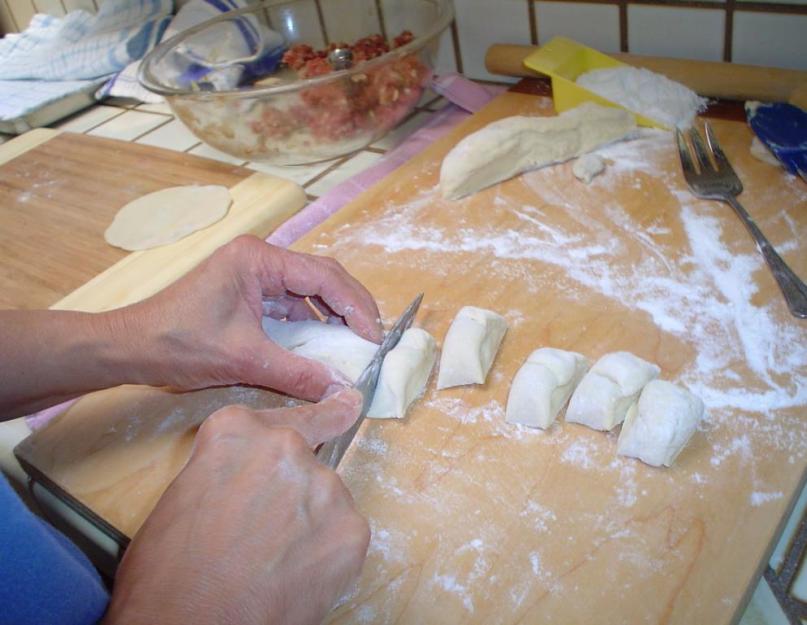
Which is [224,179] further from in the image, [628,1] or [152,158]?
[628,1]

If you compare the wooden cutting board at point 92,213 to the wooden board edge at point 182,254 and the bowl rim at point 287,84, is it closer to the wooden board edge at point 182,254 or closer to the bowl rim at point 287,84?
the wooden board edge at point 182,254

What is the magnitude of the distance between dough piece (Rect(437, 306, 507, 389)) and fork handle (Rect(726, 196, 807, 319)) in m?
0.32

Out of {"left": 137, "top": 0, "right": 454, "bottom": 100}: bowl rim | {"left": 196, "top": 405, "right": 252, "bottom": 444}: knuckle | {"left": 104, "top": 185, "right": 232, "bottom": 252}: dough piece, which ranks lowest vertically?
{"left": 104, "top": 185, "right": 232, "bottom": 252}: dough piece

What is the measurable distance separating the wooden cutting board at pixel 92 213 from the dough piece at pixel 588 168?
473mm

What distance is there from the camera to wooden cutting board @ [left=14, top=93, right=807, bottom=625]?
1.85 feet

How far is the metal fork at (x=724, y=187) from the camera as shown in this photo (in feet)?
2.46

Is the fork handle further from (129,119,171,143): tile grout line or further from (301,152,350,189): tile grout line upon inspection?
(129,119,171,143): tile grout line

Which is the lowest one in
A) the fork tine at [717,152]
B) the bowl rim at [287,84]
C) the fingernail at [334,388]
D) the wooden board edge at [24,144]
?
the fingernail at [334,388]

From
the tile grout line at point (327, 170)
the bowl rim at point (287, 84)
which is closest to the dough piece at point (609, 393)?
the bowl rim at point (287, 84)

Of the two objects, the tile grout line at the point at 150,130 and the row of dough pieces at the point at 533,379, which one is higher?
the tile grout line at the point at 150,130

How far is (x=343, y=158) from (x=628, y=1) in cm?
58

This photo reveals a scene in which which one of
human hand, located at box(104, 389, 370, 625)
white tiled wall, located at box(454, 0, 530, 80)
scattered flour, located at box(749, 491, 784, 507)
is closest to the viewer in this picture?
human hand, located at box(104, 389, 370, 625)

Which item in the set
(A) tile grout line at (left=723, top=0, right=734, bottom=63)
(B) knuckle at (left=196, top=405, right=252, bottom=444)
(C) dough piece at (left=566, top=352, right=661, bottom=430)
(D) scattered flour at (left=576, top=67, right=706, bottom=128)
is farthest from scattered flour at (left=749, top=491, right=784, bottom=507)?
(A) tile grout line at (left=723, top=0, right=734, bottom=63)

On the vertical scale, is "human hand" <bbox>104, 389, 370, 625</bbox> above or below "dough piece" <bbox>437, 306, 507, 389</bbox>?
above
